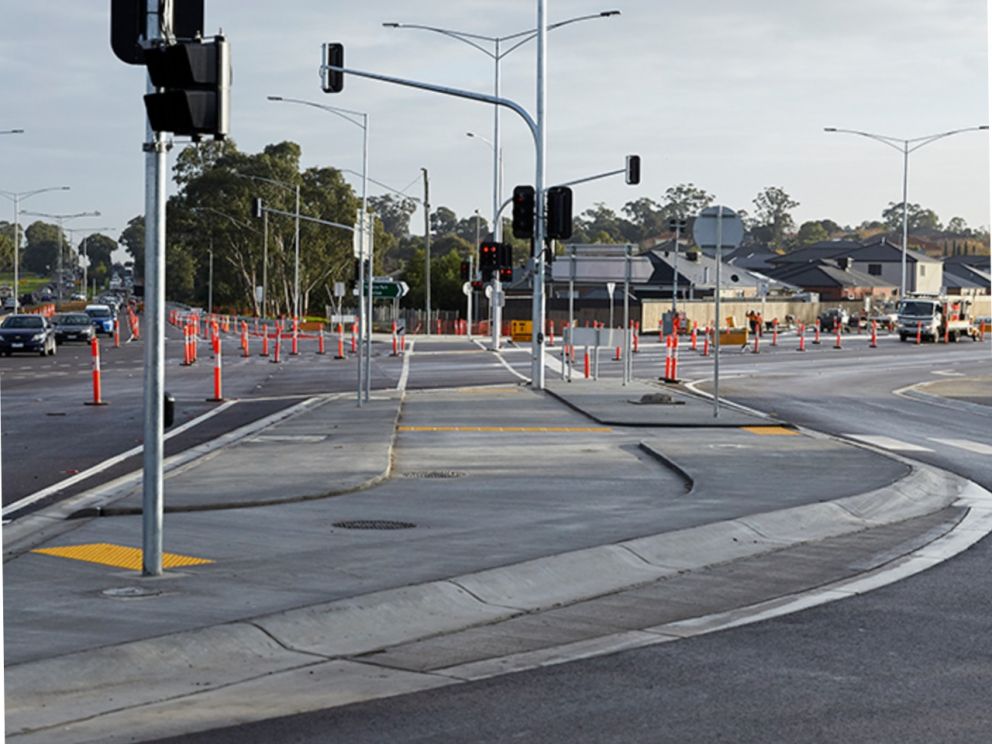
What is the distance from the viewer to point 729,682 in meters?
7.75

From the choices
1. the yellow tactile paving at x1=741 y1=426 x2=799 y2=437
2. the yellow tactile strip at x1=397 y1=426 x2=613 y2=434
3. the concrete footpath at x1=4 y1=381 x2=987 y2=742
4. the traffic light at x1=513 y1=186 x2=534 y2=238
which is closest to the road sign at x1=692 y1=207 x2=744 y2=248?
the yellow tactile paving at x1=741 y1=426 x2=799 y2=437

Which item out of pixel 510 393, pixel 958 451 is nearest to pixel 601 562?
pixel 958 451

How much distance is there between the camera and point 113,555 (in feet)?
36.3

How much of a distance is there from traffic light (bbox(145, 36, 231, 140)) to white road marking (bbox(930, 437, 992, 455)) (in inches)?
576

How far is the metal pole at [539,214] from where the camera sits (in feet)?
111

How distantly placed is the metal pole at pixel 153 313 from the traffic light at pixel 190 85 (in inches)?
10.5

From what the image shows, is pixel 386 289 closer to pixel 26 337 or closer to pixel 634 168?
pixel 634 168

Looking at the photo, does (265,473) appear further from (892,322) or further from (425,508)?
(892,322)

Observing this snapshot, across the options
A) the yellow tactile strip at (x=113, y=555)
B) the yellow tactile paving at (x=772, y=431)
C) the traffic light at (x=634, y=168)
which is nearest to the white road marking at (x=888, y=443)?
the yellow tactile paving at (x=772, y=431)

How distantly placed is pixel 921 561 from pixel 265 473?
7267 millimetres

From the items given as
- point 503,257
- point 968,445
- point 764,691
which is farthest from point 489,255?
point 764,691

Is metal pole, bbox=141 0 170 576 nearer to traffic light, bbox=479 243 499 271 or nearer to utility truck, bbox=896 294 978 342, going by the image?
traffic light, bbox=479 243 499 271

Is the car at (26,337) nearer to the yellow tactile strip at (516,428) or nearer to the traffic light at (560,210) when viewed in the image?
the traffic light at (560,210)

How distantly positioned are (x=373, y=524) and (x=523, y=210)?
2128cm
